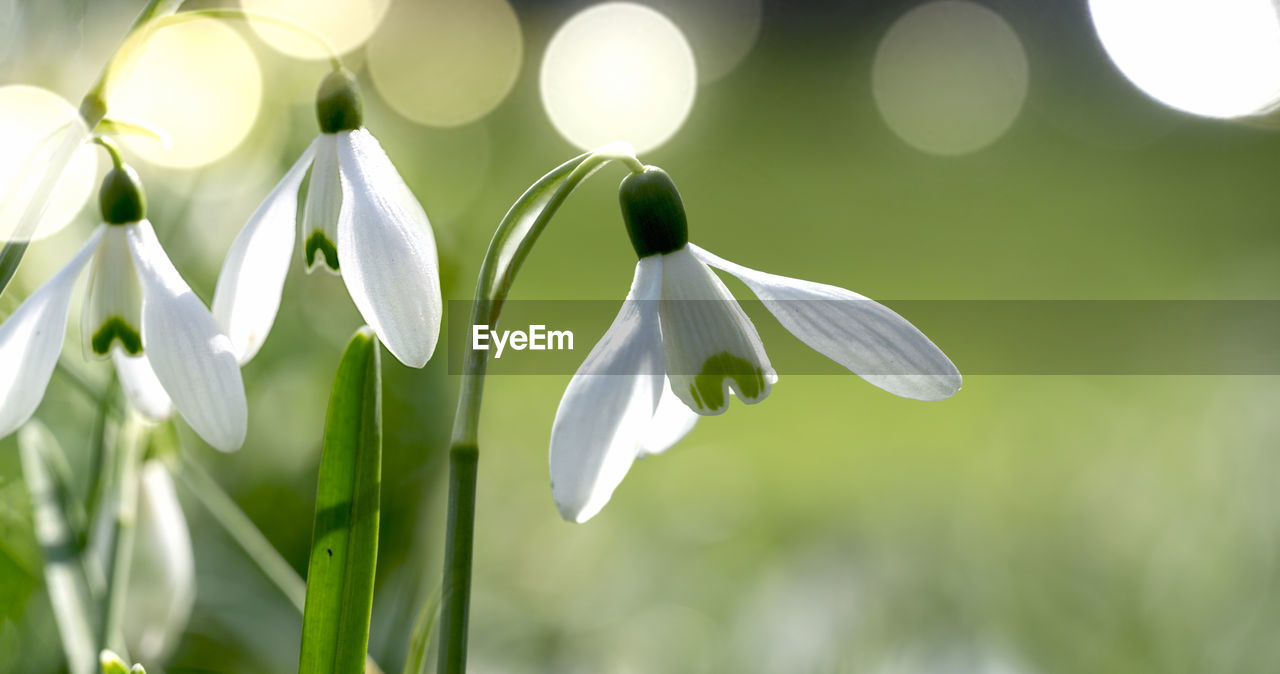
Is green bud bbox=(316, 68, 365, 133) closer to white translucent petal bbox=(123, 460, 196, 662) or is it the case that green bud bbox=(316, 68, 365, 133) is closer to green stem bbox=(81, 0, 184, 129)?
green stem bbox=(81, 0, 184, 129)

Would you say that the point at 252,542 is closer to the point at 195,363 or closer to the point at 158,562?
the point at 158,562

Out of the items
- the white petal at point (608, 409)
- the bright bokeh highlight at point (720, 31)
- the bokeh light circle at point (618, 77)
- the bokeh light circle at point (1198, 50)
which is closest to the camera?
the white petal at point (608, 409)

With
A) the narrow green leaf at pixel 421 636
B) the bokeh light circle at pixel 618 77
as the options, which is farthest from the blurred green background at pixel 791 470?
the bokeh light circle at pixel 618 77

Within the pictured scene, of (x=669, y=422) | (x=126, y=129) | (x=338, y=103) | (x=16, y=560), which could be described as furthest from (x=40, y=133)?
(x=669, y=422)

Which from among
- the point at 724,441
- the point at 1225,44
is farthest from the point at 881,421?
the point at 1225,44

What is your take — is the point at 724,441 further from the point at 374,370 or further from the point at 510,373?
the point at 374,370

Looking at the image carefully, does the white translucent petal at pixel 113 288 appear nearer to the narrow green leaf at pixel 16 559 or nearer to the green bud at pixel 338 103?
the green bud at pixel 338 103
